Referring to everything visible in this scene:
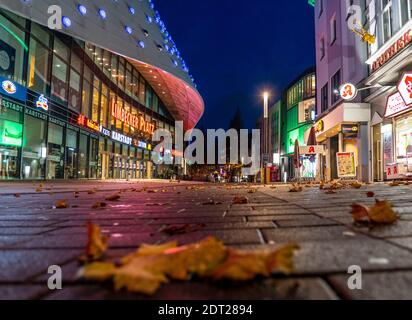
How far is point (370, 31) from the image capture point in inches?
627

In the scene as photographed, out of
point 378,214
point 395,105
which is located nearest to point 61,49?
point 395,105

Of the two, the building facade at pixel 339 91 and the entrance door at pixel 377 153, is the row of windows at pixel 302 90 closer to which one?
the building facade at pixel 339 91

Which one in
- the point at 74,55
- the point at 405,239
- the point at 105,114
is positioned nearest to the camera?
the point at 405,239

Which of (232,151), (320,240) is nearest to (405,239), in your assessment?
(320,240)

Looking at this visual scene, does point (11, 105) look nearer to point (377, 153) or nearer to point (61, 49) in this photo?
point (61, 49)

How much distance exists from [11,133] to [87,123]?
28.8 feet

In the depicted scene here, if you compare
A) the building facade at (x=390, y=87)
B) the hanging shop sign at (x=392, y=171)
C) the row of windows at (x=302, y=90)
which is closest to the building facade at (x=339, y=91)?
the building facade at (x=390, y=87)

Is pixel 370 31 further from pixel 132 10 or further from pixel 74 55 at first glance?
pixel 132 10

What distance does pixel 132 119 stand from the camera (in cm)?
3600

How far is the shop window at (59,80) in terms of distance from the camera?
20.9 meters

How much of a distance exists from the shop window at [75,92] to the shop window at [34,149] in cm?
436

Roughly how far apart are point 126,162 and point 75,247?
109 ft

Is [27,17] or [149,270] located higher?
[27,17]

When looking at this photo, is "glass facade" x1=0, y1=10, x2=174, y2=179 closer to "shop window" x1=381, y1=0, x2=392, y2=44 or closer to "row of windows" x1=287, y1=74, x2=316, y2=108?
"shop window" x1=381, y1=0, x2=392, y2=44
